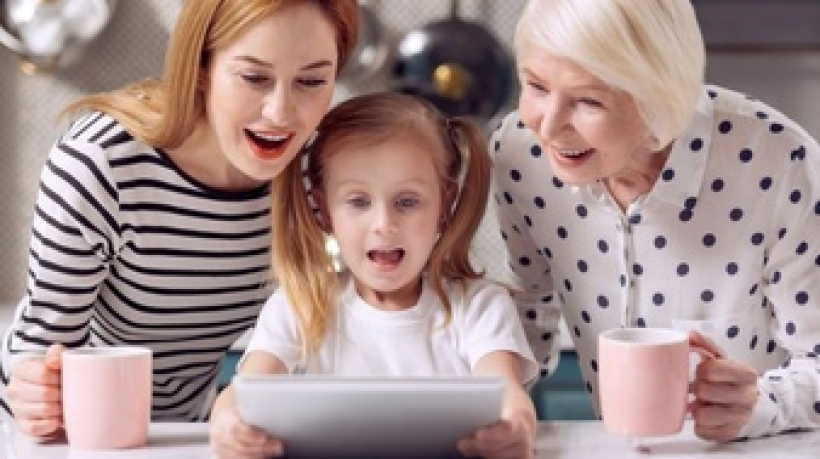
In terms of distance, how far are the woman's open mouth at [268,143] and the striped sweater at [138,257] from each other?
0.52 feet

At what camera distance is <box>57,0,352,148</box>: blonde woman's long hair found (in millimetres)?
1520

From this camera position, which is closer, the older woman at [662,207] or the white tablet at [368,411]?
the white tablet at [368,411]

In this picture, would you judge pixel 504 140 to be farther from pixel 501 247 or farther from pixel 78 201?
pixel 501 247

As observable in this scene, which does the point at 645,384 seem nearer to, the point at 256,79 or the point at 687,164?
the point at 687,164

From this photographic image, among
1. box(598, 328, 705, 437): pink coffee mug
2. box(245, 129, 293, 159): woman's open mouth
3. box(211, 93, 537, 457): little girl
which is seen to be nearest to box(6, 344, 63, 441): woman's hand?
box(211, 93, 537, 457): little girl

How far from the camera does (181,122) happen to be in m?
1.62

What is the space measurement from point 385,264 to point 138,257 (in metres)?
0.35

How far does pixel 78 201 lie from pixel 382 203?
1.20 feet

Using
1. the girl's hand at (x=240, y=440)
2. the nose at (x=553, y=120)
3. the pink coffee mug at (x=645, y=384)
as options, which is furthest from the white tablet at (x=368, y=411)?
the nose at (x=553, y=120)

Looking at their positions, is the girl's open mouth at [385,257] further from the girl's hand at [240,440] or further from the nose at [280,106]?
the girl's hand at [240,440]

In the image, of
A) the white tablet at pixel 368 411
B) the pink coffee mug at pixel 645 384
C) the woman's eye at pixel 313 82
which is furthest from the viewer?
the woman's eye at pixel 313 82

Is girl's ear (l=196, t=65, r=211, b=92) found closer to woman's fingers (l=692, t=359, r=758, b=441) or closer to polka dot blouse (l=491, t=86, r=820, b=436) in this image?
polka dot blouse (l=491, t=86, r=820, b=436)

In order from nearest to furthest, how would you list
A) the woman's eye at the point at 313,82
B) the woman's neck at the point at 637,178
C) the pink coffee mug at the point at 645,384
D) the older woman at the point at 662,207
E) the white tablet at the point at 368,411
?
the white tablet at the point at 368,411 < the pink coffee mug at the point at 645,384 < the older woman at the point at 662,207 < the woman's eye at the point at 313,82 < the woman's neck at the point at 637,178

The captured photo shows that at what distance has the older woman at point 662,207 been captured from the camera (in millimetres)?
1431
